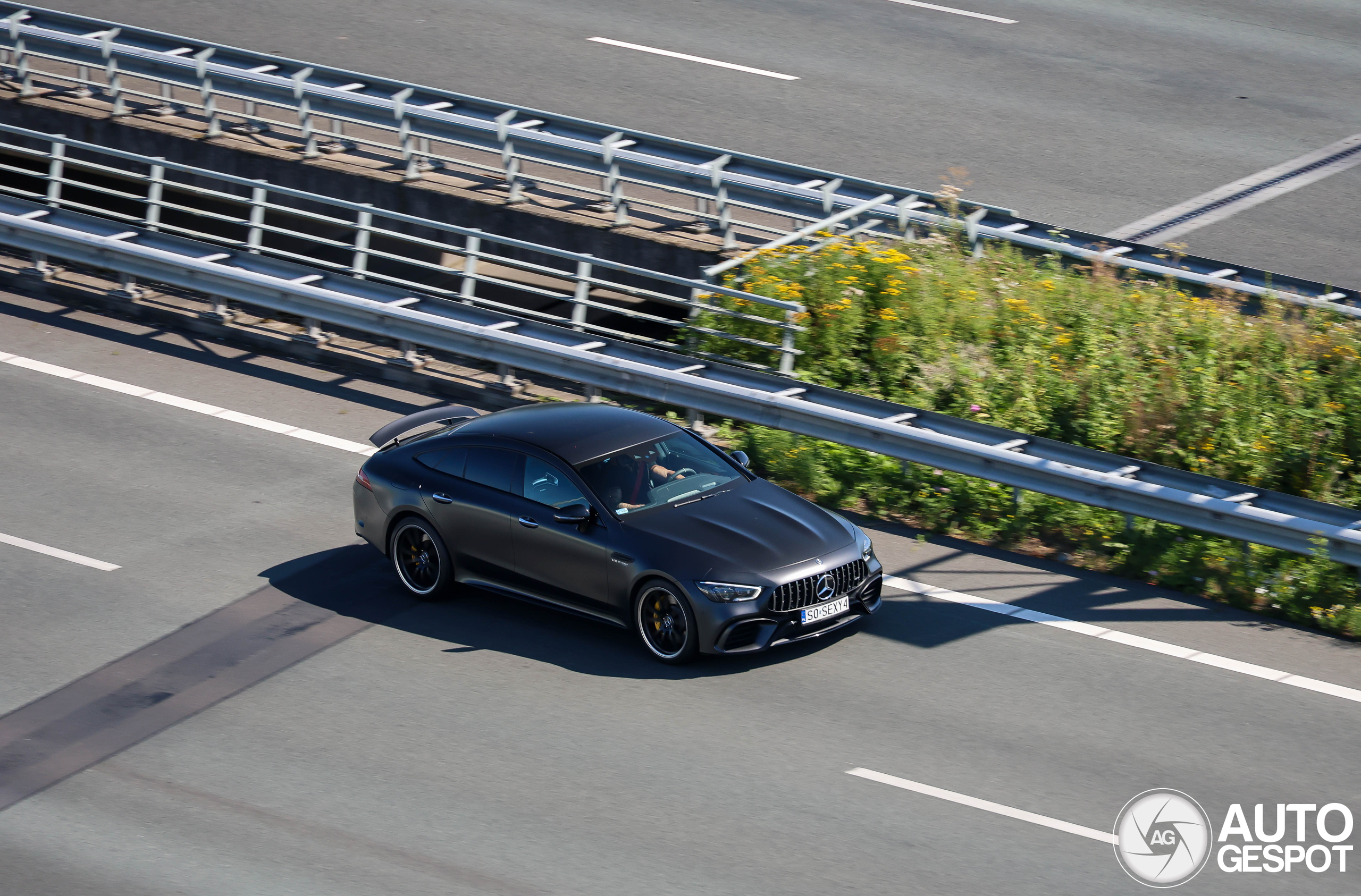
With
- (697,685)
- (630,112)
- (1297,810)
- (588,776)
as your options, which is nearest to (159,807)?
(588,776)

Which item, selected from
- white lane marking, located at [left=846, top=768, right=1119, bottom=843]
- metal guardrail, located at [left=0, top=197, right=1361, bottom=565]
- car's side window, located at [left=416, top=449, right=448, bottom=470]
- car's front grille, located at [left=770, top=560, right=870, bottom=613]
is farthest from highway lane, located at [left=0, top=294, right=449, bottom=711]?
white lane marking, located at [left=846, top=768, right=1119, bottom=843]

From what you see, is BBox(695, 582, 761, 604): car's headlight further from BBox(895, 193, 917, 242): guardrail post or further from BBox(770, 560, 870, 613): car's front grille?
BBox(895, 193, 917, 242): guardrail post

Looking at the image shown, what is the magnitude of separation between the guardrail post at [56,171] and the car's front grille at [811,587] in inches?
476

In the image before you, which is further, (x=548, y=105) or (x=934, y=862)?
(x=548, y=105)

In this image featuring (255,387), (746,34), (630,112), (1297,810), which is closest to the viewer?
(1297,810)

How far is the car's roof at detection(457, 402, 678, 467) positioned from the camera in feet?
36.0

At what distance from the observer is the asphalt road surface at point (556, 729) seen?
8.16 meters

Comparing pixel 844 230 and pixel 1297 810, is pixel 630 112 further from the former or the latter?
pixel 1297 810

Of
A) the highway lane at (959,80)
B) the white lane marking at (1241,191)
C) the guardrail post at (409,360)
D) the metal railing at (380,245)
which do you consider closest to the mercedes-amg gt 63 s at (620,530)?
the metal railing at (380,245)

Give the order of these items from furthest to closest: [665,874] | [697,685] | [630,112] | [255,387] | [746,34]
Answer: [746,34], [630,112], [255,387], [697,685], [665,874]

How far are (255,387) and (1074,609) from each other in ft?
26.8

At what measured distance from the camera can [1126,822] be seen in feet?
27.9

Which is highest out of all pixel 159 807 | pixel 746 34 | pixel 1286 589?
pixel 746 34

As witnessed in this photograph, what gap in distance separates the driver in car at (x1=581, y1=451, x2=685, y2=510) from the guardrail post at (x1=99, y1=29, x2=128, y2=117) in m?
12.1
